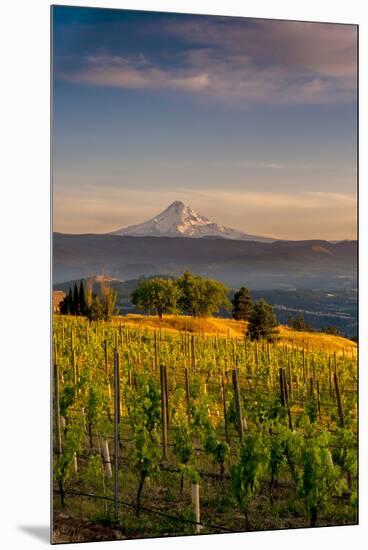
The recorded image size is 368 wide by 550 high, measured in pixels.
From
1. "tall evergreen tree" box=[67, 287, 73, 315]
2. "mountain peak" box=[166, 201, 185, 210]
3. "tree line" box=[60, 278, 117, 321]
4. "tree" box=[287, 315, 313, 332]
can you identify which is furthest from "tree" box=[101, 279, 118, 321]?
"tree" box=[287, 315, 313, 332]

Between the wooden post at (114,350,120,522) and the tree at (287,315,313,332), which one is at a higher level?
the tree at (287,315,313,332)

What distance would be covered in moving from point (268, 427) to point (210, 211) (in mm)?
1796

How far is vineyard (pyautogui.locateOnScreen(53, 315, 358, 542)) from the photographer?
862 cm

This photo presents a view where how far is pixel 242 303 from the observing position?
29.9 ft

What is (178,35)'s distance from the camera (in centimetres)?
891

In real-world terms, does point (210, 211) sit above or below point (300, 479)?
above

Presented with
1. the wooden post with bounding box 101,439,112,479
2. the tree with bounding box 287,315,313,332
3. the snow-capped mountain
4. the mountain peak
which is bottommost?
the wooden post with bounding box 101,439,112,479

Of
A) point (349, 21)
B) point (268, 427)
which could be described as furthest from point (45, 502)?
point (349, 21)

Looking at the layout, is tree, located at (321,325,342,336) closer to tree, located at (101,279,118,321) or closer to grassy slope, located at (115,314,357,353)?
grassy slope, located at (115,314,357,353)

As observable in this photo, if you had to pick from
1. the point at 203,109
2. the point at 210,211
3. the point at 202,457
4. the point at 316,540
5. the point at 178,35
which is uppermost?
the point at 178,35

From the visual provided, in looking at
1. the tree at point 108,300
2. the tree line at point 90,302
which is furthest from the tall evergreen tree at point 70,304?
the tree at point 108,300

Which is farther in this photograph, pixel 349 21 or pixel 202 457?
pixel 349 21

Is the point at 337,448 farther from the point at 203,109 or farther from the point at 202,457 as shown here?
the point at 203,109

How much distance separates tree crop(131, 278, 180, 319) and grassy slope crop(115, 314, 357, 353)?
0.32 feet
